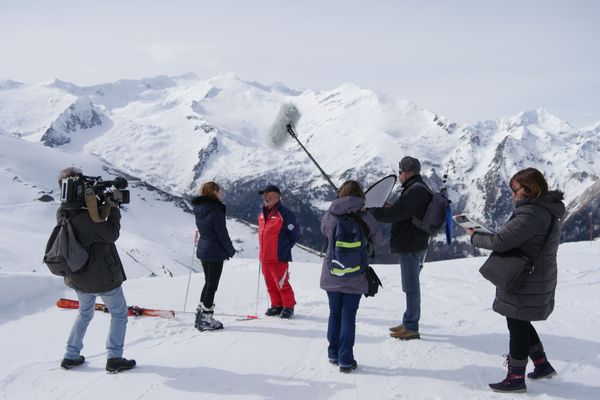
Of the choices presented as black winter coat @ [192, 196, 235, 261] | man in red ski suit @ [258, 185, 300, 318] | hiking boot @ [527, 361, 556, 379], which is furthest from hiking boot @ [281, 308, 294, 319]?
hiking boot @ [527, 361, 556, 379]

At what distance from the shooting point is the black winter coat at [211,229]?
30.3 ft

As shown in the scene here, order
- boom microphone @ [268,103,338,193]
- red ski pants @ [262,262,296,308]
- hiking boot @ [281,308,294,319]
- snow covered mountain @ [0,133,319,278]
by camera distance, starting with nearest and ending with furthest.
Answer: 1. red ski pants @ [262,262,296,308]
2. hiking boot @ [281,308,294,319]
3. boom microphone @ [268,103,338,193]
4. snow covered mountain @ [0,133,319,278]

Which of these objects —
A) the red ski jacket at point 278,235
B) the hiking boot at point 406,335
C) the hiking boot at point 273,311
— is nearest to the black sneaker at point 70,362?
the red ski jacket at point 278,235

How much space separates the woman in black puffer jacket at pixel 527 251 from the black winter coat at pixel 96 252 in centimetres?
501

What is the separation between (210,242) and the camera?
933 centimetres

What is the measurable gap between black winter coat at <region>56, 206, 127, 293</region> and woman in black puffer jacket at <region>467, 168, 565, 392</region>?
501 centimetres

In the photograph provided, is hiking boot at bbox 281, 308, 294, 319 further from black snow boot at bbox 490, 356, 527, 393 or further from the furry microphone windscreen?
the furry microphone windscreen

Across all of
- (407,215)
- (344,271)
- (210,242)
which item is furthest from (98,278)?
(407,215)

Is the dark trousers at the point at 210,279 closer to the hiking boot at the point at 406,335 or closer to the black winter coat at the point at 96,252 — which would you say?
the black winter coat at the point at 96,252

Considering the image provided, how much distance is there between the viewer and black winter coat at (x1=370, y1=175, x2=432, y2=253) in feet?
26.2

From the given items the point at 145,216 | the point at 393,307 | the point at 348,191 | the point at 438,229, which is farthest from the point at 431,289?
the point at 145,216

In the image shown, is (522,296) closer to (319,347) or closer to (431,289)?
(319,347)

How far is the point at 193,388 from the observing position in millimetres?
6613

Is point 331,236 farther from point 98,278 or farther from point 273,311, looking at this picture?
point 273,311
